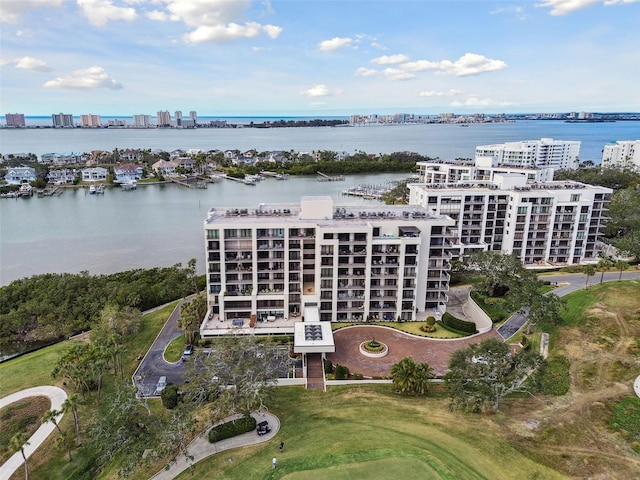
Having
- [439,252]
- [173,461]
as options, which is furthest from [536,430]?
[173,461]

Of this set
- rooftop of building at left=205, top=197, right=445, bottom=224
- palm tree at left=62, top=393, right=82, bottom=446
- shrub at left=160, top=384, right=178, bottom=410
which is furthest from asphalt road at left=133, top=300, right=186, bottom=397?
rooftop of building at left=205, top=197, right=445, bottom=224

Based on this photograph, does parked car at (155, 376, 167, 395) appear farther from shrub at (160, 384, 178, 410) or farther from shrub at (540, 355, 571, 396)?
shrub at (540, 355, 571, 396)

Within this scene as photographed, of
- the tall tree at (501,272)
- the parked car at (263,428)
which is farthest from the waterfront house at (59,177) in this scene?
the parked car at (263,428)

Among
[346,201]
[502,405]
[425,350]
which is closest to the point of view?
[502,405]

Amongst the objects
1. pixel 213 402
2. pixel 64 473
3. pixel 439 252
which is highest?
pixel 439 252

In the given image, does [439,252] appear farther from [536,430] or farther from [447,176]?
[447,176]

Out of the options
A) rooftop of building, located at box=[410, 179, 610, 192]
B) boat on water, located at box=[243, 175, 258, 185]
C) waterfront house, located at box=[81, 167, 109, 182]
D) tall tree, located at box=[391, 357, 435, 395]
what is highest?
rooftop of building, located at box=[410, 179, 610, 192]

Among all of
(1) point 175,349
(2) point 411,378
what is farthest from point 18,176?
(2) point 411,378
